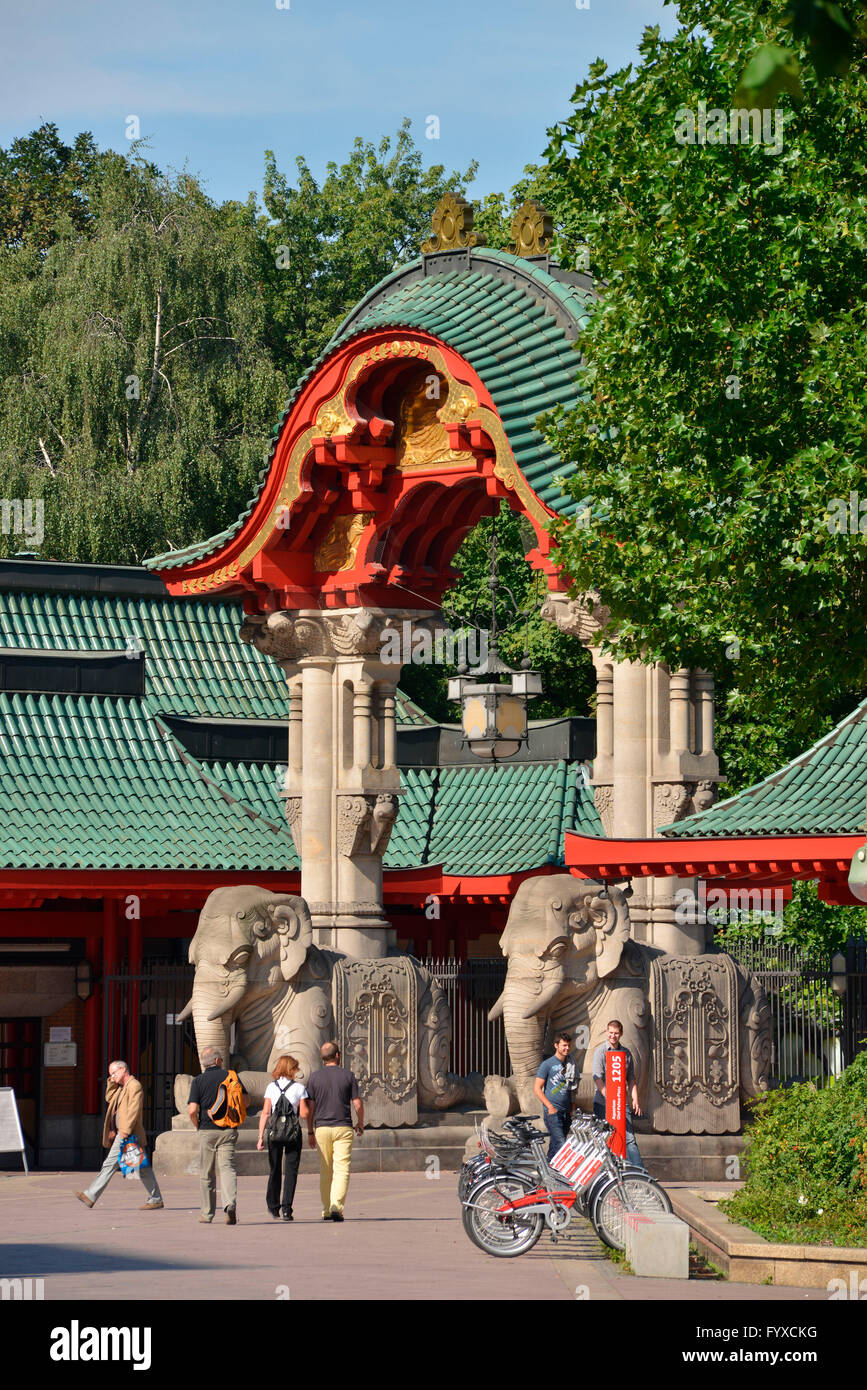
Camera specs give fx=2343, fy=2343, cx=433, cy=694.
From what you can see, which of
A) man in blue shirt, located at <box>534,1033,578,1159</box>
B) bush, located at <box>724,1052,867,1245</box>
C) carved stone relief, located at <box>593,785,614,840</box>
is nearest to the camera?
bush, located at <box>724,1052,867,1245</box>

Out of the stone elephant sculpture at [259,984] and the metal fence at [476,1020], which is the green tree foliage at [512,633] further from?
the stone elephant sculpture at [259,984]

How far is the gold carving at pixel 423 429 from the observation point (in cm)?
2705

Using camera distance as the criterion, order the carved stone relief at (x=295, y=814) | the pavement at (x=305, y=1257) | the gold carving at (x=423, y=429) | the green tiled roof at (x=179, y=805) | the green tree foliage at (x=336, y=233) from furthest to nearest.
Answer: the green tree foliage at (x=336, y=233)
the green tiled roof at (x=179, y=805)
the carved stone relief at (x=295, y=814)
the gold carving at (x=423, y=429)
the pavement at (x=305, y=1257)

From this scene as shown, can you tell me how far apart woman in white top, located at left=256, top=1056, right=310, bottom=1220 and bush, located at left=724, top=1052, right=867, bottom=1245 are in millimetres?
4086

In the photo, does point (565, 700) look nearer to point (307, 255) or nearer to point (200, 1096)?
point (307, 255)

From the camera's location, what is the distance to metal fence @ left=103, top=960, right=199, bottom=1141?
93.8 ft

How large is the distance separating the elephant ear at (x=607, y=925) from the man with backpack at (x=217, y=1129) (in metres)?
4.65

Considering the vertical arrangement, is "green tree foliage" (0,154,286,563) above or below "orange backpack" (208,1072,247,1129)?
above

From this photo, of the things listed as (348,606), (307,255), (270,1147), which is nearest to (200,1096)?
(270,1147)

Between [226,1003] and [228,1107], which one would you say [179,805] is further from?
[228,1107]

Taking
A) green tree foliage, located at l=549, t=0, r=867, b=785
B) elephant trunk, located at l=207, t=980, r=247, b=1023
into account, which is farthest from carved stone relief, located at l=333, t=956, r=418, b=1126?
green tree foliage, located at l=549, t=0, r=867, b=785

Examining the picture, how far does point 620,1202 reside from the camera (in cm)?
1714

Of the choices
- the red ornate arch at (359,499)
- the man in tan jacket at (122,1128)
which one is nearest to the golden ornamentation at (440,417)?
the red ornate arch at (359,499)

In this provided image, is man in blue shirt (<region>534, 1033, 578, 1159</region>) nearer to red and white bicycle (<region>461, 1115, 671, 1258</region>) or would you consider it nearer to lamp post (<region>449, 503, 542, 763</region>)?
red and white bicycle (<region>461, 1115, 671, 1258</region>)
